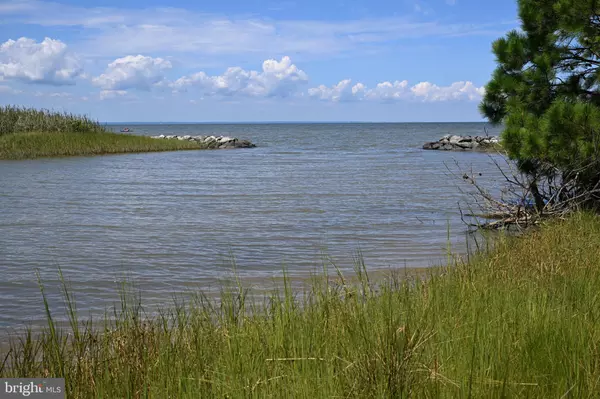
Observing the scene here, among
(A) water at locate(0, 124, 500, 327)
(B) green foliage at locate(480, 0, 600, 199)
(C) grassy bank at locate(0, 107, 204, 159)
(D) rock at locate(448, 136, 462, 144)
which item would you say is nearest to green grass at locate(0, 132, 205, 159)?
(C) grassy bank at locate(0, 107, 204, 159)

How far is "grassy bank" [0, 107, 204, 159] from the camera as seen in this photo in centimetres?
3625

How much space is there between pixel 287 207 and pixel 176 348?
12.7 m

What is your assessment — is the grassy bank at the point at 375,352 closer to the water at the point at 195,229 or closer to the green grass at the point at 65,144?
A: the water at the point at 195,229

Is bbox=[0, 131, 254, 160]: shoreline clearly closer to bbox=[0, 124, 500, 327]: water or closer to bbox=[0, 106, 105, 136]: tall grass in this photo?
bbox=[0, 106, 105, 136]: tall grass

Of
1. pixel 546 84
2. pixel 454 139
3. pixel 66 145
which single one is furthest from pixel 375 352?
pixel 454 139

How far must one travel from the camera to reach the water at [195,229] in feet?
30.0

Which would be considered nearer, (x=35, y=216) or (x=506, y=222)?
(x=506, y=222)

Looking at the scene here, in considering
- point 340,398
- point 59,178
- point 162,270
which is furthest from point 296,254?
point 59,178

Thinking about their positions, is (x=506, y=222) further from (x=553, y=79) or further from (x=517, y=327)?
(x=517, y=327)

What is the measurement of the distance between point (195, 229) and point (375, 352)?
34.0ft

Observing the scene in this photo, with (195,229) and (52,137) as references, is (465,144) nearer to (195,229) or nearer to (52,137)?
(52,137)

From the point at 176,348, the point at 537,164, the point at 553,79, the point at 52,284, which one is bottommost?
the point at 52,284

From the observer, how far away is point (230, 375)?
3602 mm

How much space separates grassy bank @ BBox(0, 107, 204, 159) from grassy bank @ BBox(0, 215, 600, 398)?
34.4m
